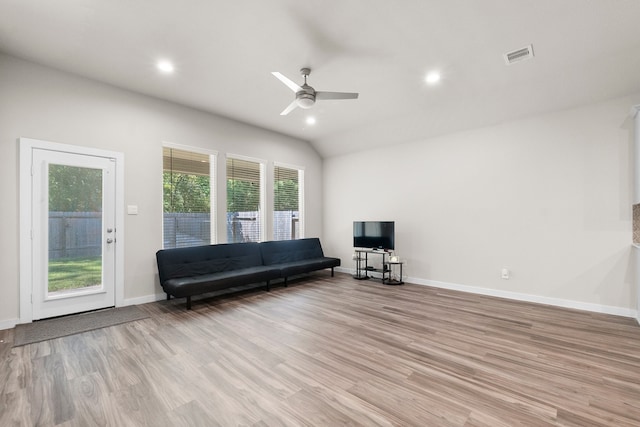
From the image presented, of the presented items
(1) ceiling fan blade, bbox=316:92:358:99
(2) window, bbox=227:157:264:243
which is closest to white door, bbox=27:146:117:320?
(2) window, bbox=227:157:264:243

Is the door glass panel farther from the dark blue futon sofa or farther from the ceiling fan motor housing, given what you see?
the ceiling fan motor housing

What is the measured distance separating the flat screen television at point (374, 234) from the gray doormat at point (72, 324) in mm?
3973

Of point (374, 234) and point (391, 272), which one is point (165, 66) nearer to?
point (374, 234)

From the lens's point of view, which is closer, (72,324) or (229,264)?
(72,324)

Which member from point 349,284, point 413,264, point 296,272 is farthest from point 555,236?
point 296,272

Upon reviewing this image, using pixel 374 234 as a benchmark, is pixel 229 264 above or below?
below

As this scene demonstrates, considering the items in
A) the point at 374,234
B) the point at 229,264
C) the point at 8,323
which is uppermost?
the point at 374,234

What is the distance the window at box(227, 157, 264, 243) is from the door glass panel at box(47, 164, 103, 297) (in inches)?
77.9

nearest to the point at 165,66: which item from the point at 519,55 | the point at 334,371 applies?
the point at 334,371

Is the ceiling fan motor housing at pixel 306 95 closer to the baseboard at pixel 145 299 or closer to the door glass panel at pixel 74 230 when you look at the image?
the door glass panel at pixel 74 230

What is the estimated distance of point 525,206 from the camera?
427cm

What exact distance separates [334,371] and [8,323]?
3.81 metres

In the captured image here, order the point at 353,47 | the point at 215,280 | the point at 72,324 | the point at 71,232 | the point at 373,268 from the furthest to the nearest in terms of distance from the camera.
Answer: the point at 373,268 < the point at 215,280 < the point at 71,232 < the point at 72,324 < the point at 353,47

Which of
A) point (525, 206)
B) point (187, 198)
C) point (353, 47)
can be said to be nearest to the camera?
point (353, 47)
